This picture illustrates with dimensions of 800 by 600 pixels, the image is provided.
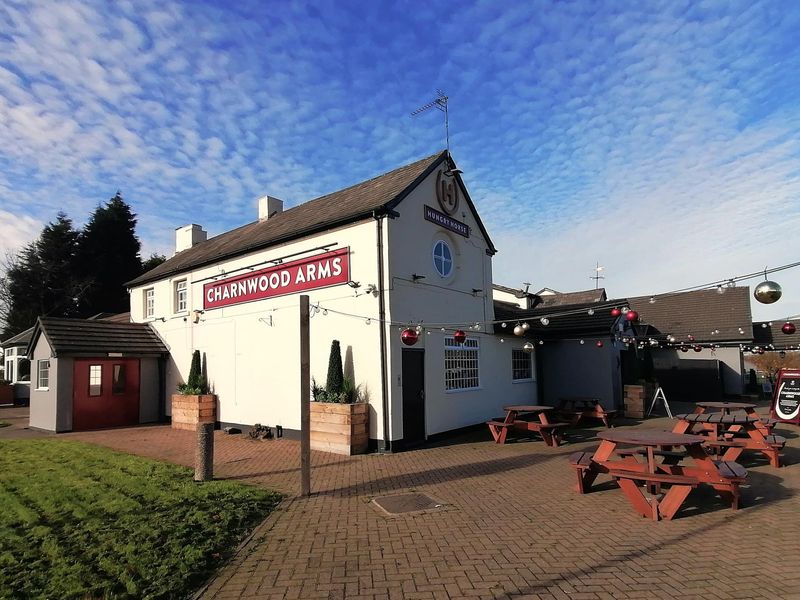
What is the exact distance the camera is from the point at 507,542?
5594 mm

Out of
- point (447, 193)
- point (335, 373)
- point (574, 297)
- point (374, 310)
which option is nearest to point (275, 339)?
point (335, 373)

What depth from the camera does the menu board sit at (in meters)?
15.3

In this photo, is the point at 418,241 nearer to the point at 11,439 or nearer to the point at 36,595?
the point at 36,595

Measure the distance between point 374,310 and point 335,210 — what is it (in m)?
3.63

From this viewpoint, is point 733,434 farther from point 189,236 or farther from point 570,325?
point 189,236

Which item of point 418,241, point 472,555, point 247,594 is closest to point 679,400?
point 418,241

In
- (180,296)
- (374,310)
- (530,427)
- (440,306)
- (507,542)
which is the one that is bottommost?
(507,542)

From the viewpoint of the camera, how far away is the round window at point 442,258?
13219 mm

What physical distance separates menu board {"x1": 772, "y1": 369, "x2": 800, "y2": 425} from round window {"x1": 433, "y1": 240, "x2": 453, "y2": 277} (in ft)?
37.6

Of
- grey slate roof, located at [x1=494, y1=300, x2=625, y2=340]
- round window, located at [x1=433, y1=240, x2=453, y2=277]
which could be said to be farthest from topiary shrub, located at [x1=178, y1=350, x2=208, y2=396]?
grey slate roof, located at [x1=494, y1=300, x2=625, y2=340]

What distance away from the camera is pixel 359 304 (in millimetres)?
11617

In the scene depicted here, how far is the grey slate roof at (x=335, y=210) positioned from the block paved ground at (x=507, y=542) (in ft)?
19.6

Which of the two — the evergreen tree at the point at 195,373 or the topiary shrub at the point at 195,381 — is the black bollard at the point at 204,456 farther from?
the evergreen tree at the point at 195,373

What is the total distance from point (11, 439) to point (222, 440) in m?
6.27
